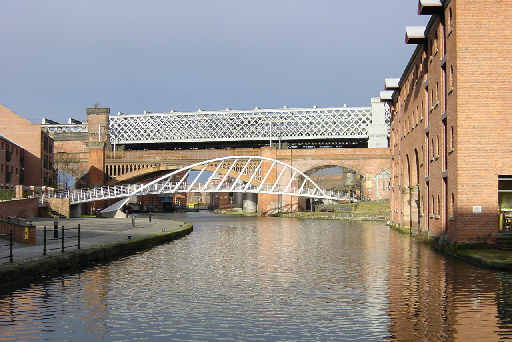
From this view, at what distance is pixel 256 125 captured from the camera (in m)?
120

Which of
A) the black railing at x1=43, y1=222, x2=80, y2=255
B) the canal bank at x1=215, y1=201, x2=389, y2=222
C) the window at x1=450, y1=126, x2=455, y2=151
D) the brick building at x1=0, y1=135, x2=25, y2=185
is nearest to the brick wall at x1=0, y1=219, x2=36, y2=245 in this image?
the black railing at x1=43, y1=222, x2=80, y2=255

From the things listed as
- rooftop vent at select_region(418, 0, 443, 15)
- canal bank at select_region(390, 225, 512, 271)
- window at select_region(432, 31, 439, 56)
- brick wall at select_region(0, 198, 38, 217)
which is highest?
rooftop vent at select_region(418, 0, 443, 15)

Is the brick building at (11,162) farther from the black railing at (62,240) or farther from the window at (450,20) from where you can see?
the window at (450,20)

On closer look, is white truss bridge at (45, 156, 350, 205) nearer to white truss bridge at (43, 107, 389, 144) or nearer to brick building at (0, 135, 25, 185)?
brick building at (0, 135, 25, 185)

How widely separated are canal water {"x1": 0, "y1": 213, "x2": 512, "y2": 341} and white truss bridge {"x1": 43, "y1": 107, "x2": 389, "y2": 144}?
9261 centimetres

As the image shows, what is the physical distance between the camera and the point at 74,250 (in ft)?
72.8

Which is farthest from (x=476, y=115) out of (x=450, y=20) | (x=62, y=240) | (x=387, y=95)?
(x=387, y=95)

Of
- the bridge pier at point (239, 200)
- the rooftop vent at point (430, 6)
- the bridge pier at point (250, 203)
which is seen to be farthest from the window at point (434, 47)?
the bridge pier at point (239, 200)

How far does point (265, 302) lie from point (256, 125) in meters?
106

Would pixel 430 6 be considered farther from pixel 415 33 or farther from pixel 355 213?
pixel 355 213

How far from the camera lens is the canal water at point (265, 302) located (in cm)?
1149

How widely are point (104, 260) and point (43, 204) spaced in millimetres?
36978

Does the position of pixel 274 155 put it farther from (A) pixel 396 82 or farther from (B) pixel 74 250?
(B) pixel 74 250

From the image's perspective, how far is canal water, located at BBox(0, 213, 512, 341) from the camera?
11.5 metres
